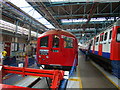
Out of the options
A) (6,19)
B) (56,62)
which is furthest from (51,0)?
(6,19)

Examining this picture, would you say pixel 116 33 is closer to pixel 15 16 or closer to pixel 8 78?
pixel 8 78

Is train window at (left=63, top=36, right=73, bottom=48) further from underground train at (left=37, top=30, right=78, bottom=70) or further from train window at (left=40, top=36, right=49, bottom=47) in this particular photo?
train window at (left=40, top=36, right=49, bottom=47)

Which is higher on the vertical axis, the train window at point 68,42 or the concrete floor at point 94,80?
the train window at point 68,42

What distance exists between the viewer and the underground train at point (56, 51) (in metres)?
4.51

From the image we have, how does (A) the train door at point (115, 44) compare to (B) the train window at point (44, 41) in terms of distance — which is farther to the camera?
(B) the train window at point (44, 41)

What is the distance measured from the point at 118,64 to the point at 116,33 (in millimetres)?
1537

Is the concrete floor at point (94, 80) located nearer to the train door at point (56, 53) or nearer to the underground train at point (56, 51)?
the underground train at point (56, 51)

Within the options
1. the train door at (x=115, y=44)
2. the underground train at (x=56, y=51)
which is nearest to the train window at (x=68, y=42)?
the underground train at (x=56, y=51)

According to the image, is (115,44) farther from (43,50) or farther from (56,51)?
(43,50)

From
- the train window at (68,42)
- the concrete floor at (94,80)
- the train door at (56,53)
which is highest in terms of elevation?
the train window at (68,42)

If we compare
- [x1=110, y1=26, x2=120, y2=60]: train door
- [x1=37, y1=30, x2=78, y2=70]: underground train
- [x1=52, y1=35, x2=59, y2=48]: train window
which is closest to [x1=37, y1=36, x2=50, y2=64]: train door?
[x1=37, y1=30, x2=78, y2=70]: underground train

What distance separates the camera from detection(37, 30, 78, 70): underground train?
178 inches

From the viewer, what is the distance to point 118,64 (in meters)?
4.10

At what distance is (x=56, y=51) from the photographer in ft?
14.9
